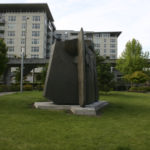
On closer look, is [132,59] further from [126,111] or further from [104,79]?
[126,111]

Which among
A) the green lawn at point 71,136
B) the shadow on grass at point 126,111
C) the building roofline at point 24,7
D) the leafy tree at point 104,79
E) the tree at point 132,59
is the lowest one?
the shadow on grass at point 126,111

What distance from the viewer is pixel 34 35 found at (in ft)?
190

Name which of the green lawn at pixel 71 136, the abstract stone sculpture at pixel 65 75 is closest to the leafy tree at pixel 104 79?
the abstract stone sculpture at pixel 65 75

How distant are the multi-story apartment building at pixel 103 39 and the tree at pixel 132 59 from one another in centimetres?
4068

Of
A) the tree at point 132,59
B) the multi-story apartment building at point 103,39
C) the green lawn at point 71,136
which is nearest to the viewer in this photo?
the green lawn at point 71,136

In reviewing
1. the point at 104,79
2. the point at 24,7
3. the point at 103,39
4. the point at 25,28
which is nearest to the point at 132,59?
the point at 104,79

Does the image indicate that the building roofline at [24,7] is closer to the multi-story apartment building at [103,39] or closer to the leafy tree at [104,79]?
the multi-story apartment building at [103,39]

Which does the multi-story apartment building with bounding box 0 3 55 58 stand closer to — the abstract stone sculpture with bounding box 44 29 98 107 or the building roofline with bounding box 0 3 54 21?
the building roofline with bounding box 0 3 54 21

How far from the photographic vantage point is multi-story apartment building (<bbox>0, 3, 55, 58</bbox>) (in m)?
57.6

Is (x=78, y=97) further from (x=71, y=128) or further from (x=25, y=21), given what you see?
(x=25, y=21)

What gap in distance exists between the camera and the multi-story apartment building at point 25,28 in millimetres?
57562

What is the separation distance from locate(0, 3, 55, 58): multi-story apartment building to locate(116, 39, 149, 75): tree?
28692 millimetres

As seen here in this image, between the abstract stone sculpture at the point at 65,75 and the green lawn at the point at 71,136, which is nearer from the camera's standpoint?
the green lawn at the point at 71,136

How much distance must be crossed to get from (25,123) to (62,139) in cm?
230
